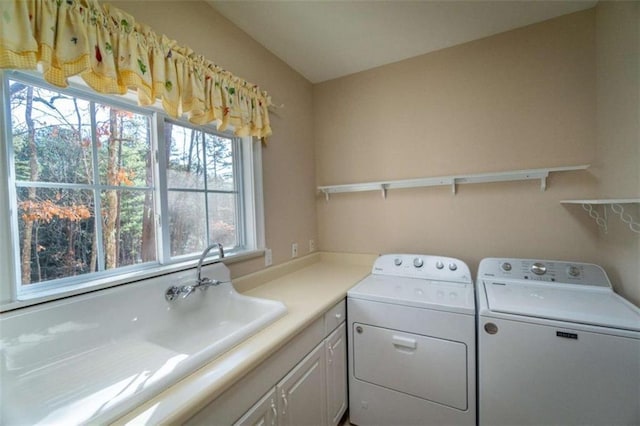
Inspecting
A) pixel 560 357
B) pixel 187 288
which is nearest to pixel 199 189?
pixel 187 288

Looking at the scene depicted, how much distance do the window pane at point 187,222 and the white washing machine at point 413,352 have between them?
99 cm

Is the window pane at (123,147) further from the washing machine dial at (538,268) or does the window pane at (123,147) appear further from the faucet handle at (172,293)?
the washing machine dial at (538,268)

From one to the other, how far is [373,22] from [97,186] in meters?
1.82

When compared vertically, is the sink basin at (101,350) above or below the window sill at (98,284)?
below

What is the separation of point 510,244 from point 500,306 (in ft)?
2.35

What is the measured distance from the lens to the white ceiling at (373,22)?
1.53m

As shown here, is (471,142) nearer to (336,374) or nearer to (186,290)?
(336,374)

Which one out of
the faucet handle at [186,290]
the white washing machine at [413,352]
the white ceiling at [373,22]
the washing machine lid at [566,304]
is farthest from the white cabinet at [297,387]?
the white ceiling at [373,22]

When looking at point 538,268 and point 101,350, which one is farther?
point 538,268

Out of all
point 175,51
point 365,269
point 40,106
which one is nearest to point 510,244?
point 365,269

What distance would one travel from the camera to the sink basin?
26.7 inches

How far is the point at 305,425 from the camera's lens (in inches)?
48.3

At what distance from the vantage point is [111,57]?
984 millimetres

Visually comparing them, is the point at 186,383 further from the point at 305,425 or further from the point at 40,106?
the point at 40,106
